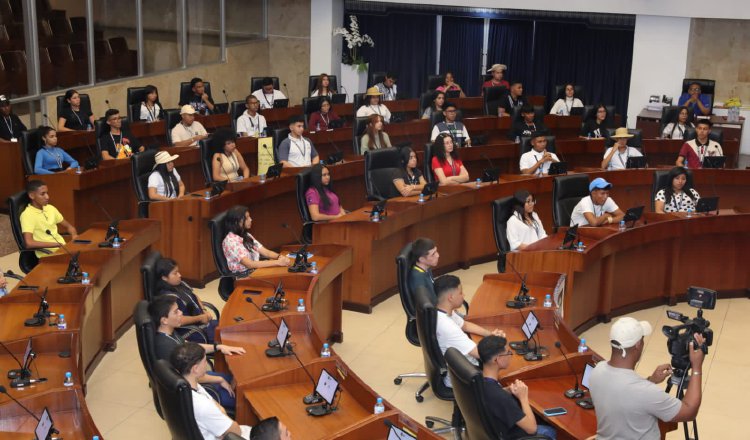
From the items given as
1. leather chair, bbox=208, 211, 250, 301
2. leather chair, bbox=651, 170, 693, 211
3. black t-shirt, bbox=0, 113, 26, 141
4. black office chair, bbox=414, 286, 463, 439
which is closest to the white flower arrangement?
black t-shirt, bbox=0, 113, 26, 141

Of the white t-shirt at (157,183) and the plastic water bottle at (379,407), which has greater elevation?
the white t-shirt at (157,183)

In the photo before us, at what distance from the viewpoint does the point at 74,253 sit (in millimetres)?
6512

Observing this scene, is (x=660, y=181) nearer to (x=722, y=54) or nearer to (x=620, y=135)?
(x=620, y=135)

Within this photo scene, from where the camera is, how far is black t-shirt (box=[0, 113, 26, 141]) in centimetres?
968

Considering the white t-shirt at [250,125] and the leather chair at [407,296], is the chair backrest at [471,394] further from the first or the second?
the white t-shirt at [250,125]

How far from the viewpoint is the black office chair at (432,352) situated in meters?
5.47

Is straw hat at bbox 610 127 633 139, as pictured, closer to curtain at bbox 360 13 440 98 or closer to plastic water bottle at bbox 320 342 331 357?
plastic water bottle at bbox 320 342 331 357

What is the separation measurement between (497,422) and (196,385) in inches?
57.9

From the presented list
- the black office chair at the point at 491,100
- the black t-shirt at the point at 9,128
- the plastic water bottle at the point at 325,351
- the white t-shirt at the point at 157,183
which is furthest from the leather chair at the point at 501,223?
the black office chair at the point at 491,100

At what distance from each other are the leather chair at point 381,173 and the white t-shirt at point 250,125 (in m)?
2.70

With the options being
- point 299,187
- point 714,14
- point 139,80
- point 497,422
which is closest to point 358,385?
point 497,422

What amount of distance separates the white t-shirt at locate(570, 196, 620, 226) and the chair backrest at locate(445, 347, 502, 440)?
372cm

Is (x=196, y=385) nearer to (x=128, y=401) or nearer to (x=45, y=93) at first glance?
(x=128, y=401)

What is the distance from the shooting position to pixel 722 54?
15.0 m
